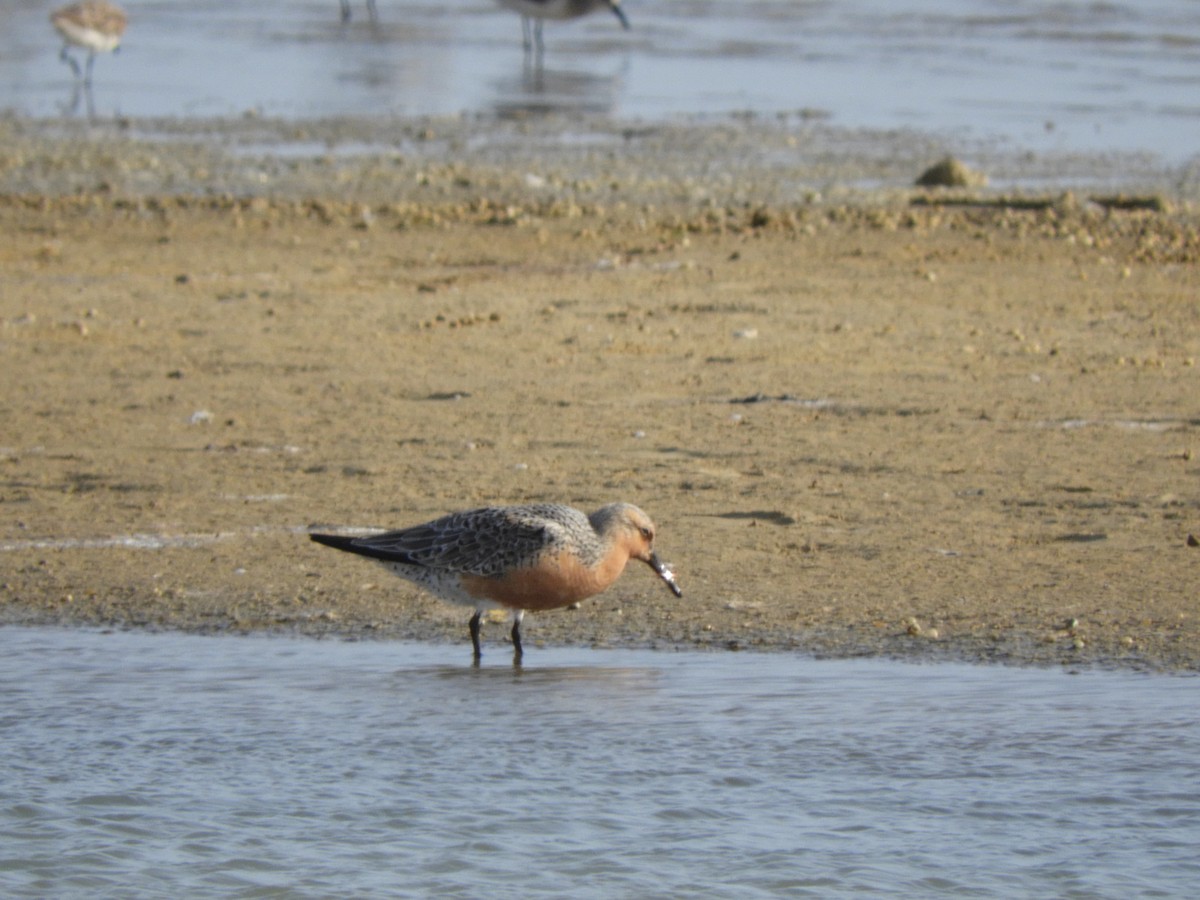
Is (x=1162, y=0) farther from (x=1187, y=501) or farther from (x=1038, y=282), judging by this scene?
(x=1187, y=501)

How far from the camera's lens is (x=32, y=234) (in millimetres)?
14445

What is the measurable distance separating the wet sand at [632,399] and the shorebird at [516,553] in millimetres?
301

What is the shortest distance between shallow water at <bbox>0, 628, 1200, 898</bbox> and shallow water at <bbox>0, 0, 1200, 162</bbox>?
1301cm

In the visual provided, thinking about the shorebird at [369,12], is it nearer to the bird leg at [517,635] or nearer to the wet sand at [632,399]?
the wet sand at [632,399]

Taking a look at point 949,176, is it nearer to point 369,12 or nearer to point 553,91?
point 553,91

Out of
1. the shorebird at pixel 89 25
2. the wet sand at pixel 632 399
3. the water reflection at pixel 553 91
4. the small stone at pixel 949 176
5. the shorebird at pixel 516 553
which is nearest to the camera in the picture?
the shorebird at pixel 516 553

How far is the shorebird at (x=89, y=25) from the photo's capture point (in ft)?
80.4

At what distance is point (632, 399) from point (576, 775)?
4428 mm

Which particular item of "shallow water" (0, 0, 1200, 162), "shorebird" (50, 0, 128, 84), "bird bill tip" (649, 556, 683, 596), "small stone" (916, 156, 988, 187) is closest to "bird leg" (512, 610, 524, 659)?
"bird bill tip" (649, 556, 683, 596)

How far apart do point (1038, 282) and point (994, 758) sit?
715 centimetres

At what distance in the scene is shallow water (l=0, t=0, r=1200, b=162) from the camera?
72.1 feet

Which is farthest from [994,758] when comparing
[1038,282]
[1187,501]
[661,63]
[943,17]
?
[943,17]

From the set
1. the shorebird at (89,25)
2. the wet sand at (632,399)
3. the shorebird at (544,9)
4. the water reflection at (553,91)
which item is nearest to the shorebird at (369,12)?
the shorebird at (544,9)

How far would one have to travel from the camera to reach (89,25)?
24672 millimetres
